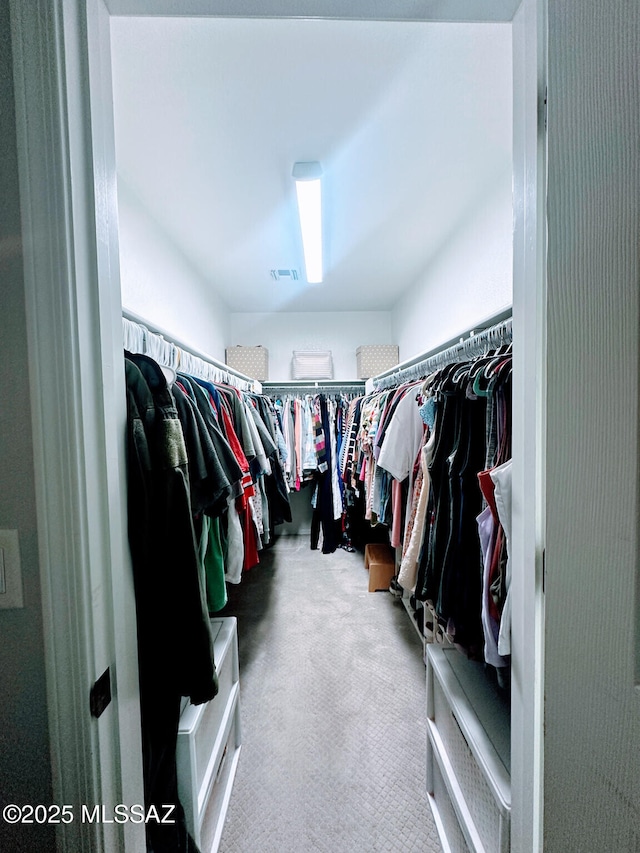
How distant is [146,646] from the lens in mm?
678

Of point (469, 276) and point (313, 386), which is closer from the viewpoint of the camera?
point (469, 276)

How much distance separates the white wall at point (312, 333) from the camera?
337 centimetres

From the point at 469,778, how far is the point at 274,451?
1.44m

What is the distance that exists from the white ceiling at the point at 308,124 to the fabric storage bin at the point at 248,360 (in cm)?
104

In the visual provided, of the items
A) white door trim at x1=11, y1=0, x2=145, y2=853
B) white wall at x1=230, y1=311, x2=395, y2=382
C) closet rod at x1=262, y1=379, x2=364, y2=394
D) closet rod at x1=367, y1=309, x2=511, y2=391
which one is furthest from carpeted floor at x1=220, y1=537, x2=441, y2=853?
white wall at x1=230, y1=311, x2=395, y2=382

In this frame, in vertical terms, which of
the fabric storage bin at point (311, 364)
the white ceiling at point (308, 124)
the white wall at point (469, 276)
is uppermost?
the white ceiling at point (308, 124)

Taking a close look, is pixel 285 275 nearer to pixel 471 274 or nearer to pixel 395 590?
pixel 471 274

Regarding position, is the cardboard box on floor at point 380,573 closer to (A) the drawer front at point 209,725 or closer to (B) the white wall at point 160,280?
(A) the drawer front at point 209,725

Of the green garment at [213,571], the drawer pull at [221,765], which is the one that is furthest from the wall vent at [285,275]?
the drawer pull at [221,765]

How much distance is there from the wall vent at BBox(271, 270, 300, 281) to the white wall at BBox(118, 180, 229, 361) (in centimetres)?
64

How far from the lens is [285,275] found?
2.55 meters

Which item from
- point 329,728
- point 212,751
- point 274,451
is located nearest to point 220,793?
point 212,751

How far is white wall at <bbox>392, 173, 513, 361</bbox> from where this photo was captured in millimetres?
1496

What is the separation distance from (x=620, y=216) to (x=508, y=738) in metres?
1.14
